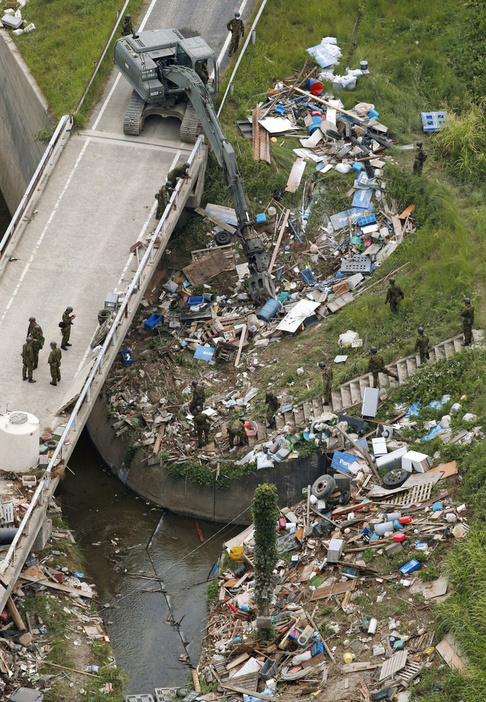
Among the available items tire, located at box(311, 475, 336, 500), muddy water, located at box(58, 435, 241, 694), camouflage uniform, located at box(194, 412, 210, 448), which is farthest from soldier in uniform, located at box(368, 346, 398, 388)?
muddy water, located at box(58, 435, 241, 694)

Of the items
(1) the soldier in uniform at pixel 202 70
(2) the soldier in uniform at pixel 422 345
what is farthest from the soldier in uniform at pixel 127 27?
(2) the soldier in uniform at pixel 422 345

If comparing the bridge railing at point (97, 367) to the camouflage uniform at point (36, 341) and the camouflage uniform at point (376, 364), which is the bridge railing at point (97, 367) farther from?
the camouflage uniform at point (376, 364)

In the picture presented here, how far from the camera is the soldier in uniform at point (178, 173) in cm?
3928

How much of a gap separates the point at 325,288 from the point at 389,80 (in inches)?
375

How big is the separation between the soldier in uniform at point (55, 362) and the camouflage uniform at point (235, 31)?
16.1 metres

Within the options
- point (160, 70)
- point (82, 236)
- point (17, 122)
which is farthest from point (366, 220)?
point (17, 122)

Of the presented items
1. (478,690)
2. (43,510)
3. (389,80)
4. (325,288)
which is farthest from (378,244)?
(478,690)

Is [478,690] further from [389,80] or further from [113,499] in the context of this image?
[389,80]

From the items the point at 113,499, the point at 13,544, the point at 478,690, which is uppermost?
the point at 13,544

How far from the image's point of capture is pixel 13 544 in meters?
29.3

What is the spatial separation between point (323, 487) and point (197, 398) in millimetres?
4730

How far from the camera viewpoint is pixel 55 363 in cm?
3316

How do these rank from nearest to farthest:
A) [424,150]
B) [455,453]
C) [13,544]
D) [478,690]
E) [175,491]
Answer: [478,690], [13,544], [455,453], [175,491], [424,150]

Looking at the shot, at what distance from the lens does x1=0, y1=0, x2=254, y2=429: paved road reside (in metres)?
34.4
